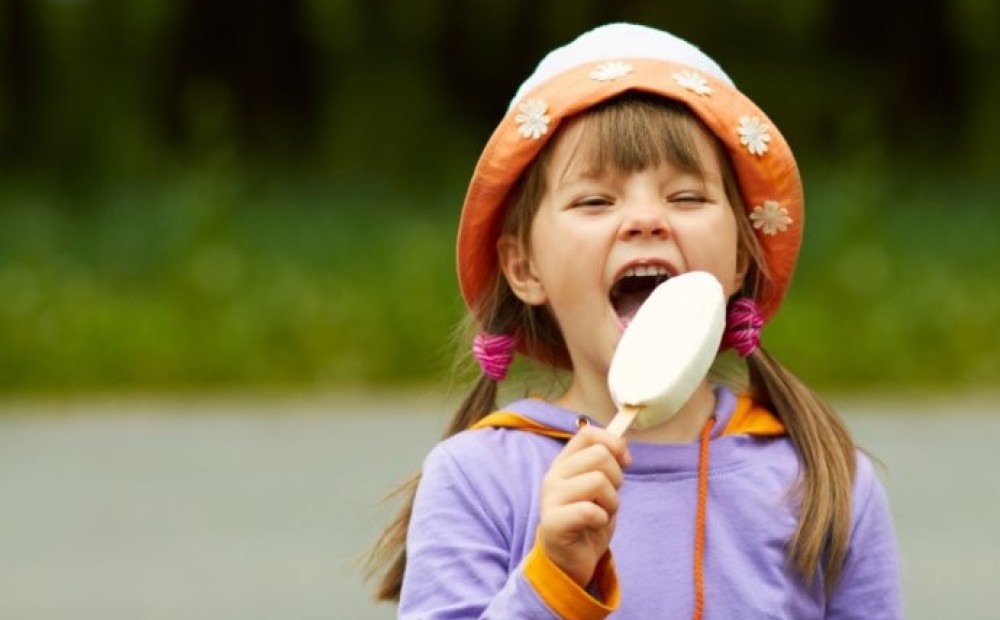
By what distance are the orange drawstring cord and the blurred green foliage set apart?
570 centimetres

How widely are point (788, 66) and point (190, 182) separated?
3.21 metres

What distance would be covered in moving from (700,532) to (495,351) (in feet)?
1.26

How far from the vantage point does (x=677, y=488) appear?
2.69m

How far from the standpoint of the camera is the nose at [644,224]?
2586mm

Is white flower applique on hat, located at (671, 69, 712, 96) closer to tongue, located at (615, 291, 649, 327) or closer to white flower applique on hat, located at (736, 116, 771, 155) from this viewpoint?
white flower applique on hat, located at (736, 116, 771, 155)

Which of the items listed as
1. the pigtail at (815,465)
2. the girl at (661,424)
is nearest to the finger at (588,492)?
the girl at (661,424)

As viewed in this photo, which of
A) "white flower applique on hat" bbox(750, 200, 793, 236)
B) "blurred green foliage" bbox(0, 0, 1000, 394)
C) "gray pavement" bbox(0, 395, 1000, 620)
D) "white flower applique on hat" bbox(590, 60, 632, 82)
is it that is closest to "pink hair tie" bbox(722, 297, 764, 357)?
"white flower applique on hat" bbox(750, 200, 793, 236)

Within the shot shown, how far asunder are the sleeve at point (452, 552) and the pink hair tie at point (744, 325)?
403 mm

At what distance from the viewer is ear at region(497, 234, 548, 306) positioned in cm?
280

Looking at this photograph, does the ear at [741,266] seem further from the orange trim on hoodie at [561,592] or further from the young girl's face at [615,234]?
the orange trim on hoodie at [561,592]

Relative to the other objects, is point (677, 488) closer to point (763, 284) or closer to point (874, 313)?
point (763, 284)

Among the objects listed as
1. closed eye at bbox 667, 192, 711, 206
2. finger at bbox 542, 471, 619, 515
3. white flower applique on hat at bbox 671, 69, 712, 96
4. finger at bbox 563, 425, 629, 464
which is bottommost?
finger at bbox 542, 471, 619, 515

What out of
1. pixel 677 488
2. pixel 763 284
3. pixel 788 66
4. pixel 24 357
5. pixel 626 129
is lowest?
pixel 24 357

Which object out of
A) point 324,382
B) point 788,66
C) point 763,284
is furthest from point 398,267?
point 763,284
